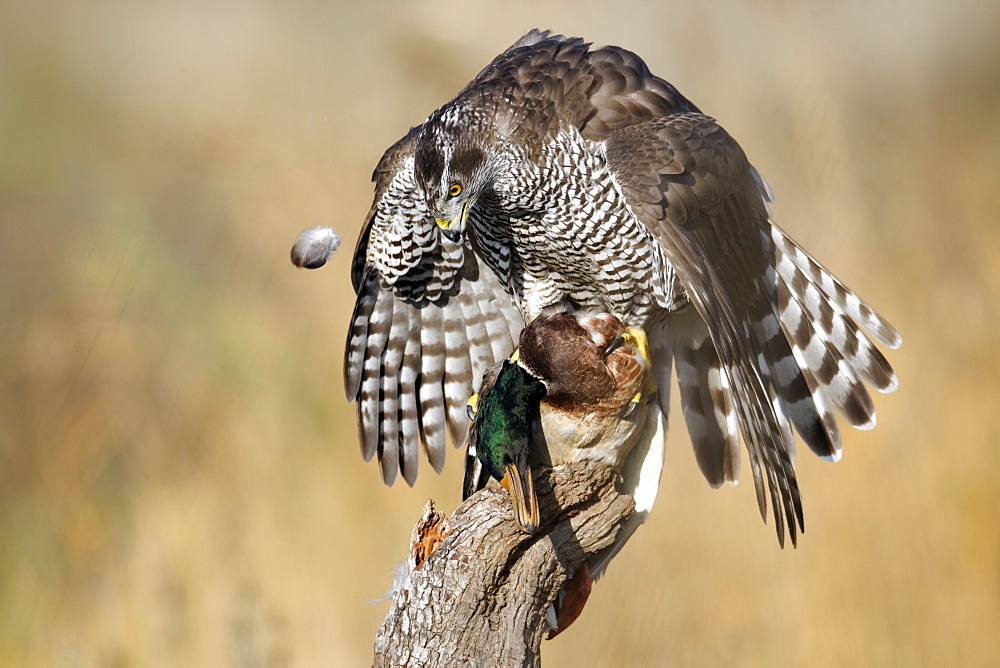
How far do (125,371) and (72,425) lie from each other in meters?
0.32

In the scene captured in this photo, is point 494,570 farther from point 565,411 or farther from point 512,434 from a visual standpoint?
point 565,411

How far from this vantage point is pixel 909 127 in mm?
4199

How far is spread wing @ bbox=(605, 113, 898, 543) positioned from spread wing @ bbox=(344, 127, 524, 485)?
78cm

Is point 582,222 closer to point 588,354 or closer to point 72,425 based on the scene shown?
point 588,354

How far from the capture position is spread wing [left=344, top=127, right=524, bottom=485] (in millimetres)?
2887

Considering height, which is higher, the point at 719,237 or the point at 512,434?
the point at 719,237

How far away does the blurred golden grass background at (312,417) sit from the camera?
346cm

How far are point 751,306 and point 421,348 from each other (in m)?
1.23

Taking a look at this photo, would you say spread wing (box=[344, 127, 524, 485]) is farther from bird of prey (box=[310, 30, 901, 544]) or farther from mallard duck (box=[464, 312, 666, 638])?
mallard duck (box=[464, 312, 666, 638])

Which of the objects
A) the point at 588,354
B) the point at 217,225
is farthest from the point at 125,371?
the point at 588,354

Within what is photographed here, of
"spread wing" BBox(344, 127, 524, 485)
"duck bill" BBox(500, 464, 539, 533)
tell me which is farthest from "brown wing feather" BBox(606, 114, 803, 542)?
"spread wing" BBox(344, 127, 524, 485)

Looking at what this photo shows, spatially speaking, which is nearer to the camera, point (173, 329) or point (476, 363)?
point (476, 363)

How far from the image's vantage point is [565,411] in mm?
2100

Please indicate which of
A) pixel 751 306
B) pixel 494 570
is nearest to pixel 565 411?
pixel 494 570
